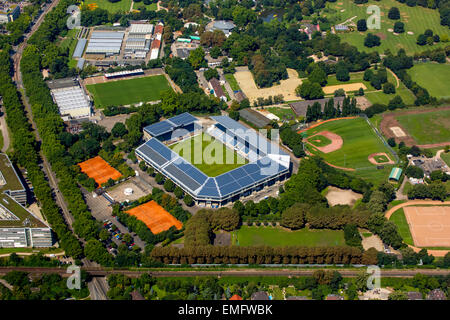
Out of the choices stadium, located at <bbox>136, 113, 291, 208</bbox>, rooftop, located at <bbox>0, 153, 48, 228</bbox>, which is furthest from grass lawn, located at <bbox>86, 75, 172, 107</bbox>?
rooftop, located at <bbox>0, 153, 48, 228</bbox>

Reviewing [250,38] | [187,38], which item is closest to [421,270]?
[250,38]

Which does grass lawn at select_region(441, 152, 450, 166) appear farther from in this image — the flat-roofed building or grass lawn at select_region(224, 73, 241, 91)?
the flat-roofed building

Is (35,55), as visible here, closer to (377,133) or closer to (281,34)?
(281,34)

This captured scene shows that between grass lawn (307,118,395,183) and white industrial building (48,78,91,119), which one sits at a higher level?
white industrial building (48,78,91,119)

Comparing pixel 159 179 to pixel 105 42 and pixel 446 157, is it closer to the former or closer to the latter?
pixel 446 157

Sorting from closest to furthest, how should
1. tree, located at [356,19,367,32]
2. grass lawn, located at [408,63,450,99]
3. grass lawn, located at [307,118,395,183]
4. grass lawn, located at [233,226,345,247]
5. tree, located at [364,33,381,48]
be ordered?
1. grass lawn, located at [233,226,345,247]
2. grass lawn, located at [307,118,395,183]
3. grass lawn, located at [408,63,450,99]
4. tree, located at [364,33,381,48]
5. tree, located at [356,19,367,32]

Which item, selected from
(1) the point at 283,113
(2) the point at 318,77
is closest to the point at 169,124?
(1) the point at 283,113
